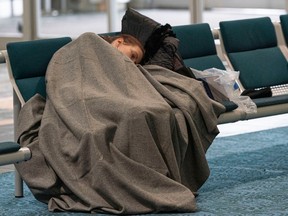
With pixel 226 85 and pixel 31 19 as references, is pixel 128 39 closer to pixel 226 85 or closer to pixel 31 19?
pixel 226 85

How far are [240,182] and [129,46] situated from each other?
95cm

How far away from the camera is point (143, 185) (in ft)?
15.2

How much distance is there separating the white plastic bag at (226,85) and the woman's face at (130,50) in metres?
0.40

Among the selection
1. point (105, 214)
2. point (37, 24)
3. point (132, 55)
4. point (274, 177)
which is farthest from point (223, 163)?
point (37, 24)

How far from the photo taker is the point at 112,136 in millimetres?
4691

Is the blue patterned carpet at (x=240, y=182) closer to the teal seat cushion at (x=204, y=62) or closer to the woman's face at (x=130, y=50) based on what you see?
the teal seat cushion at (x=204, y=62)

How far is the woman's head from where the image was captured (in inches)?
206

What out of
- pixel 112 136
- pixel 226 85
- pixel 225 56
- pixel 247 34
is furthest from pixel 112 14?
pixel 112 136

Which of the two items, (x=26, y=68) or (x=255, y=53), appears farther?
(x=255, y=53)

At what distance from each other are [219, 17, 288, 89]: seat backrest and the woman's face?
3.42ft

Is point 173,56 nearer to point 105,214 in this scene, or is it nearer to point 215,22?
point 105,214

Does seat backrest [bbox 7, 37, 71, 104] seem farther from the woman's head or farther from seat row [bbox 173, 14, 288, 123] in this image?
seat row [bbox 173, 14, 288, 123]

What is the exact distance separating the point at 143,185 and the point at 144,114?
1.11 feet

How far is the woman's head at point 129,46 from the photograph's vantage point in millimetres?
5230
